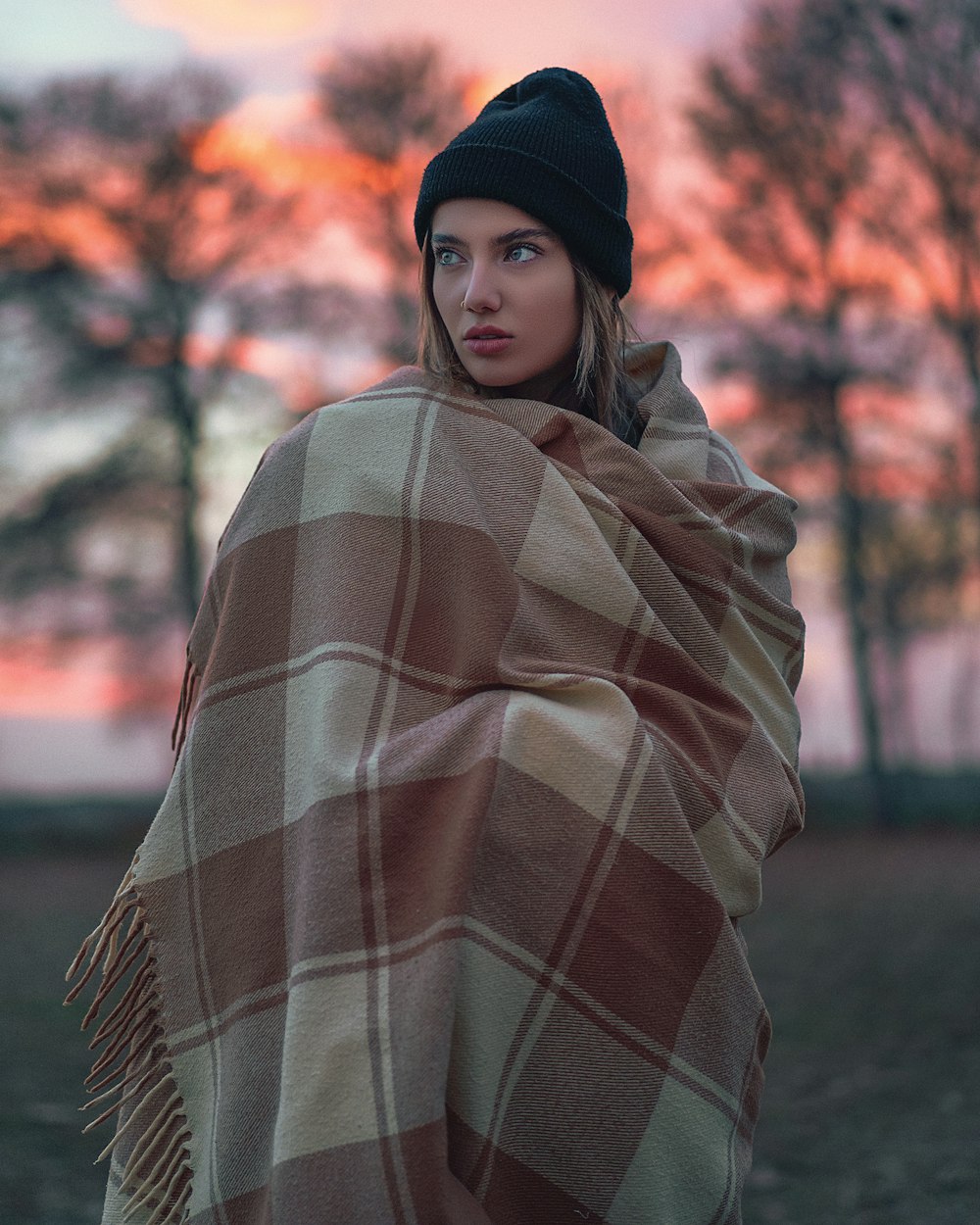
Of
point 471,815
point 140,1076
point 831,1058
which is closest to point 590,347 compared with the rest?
point 471,815

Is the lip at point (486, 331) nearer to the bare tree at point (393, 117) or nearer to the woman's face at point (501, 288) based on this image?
the woman's face at point (501, 288)

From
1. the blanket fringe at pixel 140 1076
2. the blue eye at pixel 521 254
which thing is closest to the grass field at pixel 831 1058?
the blanket fringe at pixel 140 1076

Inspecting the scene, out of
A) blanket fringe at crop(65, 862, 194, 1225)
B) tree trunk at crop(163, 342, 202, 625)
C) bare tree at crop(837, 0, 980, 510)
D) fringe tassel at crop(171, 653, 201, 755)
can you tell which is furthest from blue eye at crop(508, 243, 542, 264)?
tree trunk at crop(163, 342, 202, 625)

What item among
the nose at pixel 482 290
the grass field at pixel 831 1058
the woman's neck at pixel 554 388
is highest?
the nose at pixel 482 290

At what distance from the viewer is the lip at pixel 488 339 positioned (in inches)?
90.2

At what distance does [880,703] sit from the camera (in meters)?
14.6

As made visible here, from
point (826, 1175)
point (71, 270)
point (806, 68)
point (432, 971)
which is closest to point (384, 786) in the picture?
point (432, 971)

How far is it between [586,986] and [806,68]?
1022 cm

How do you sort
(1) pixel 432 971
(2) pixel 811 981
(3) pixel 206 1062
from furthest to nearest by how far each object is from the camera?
(2) pixel 811 981
(3) pixel 206 1062
(1) pixel 432 971

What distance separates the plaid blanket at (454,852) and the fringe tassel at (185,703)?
0.21 feet

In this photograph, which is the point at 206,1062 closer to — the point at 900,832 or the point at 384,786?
the point at 384,786


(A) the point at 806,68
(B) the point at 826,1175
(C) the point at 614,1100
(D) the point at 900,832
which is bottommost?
(D) the point at 900,832

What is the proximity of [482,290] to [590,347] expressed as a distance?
225 millimetres

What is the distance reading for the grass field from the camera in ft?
14.7
